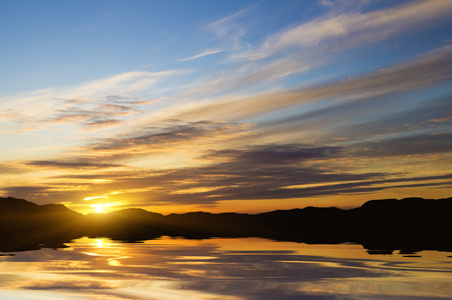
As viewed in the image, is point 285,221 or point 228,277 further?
point 285,221

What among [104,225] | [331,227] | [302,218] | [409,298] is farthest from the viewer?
[302,218]

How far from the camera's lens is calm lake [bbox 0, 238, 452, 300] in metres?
17.6

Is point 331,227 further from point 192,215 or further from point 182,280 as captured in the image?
point 182,280

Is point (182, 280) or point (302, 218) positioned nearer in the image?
point (182, 280)

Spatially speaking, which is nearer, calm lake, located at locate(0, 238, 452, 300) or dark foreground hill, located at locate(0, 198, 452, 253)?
calm lake, located at locate(0, 238, 452, 300)

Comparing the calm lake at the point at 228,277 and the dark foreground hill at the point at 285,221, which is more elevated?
the dark foreground hill at the point at 285,221

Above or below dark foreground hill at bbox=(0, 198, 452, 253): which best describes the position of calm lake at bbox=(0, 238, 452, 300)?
below

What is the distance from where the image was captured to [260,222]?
11019 cm

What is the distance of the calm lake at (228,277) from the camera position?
57.8 feet

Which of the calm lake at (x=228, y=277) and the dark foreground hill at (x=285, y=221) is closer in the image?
the calm lake at (x=228, y=277)

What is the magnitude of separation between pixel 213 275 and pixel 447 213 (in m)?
84.4

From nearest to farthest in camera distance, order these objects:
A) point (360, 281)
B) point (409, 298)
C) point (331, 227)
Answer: point (409, 298), point (360, 281), point (331, 227)

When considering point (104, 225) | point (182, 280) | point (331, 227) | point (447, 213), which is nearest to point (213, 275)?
point (182, 280)

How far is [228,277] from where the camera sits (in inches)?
860
